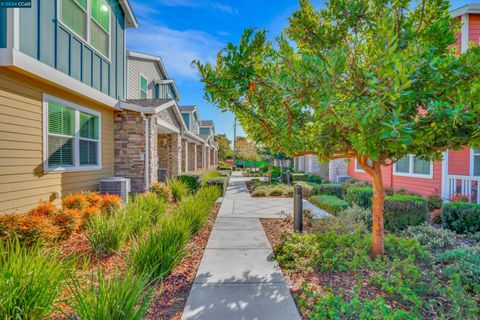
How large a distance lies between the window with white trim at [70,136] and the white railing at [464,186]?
11341 millimetres

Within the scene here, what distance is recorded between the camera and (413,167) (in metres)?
9.82

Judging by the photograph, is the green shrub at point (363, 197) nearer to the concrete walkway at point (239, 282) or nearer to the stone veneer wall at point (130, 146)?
the concrete walkway at point (239, 282)

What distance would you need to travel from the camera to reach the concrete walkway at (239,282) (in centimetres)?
265

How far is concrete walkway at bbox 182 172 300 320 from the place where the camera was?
2.65 meters

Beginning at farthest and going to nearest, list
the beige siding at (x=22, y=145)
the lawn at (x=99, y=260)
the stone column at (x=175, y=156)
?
the stone column at (x=175, y=156)
the beige siding at (x=22, y=145)
the lawn at (x=99, y=260)

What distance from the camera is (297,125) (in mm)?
3787

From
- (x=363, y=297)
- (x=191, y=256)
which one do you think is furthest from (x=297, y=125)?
(x=191, y=256)

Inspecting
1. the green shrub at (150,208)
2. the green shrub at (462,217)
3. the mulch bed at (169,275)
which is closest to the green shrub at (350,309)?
the mulch bed at (169,275)

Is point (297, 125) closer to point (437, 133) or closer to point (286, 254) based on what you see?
point (437, 133)

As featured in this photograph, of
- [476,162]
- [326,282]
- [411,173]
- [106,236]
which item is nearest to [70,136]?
[106,236]

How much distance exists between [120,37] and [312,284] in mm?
9762

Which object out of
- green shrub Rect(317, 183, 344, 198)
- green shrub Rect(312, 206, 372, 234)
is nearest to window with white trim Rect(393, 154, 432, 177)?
green shrub Rect(317, 183, 344, 198)

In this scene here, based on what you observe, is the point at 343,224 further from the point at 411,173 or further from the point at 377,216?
the point at 411,173

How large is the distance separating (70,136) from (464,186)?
11.7 m
